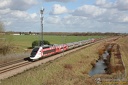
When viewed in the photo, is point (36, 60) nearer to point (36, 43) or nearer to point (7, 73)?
point (7, 73)

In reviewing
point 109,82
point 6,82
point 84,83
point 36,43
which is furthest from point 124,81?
point 36,43

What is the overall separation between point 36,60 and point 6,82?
24316 millimetres

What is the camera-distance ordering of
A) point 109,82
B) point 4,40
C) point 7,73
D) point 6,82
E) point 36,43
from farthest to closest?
point 36,43 → point 4,40 → point 7,73 → point 109,82 → point 6,82

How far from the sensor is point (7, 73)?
36.3 metres

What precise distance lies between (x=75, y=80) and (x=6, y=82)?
8924mm

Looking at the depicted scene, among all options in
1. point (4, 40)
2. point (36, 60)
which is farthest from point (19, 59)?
point (4, 40)

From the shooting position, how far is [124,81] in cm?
2953

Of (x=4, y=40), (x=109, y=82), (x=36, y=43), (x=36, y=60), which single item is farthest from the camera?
(x=36, y=43)

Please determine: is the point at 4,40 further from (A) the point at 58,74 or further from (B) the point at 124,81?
(B) the point at 124,81

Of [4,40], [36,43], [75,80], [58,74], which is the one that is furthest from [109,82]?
[36,43]

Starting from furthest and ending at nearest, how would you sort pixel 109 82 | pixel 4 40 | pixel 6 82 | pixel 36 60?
pixel 4 40
pixel 36 60
pixel 109 82
pixel 6 82

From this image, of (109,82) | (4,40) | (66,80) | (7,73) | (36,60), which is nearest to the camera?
(109,82)

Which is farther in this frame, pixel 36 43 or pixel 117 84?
pixel 36 43

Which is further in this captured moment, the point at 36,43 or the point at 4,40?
the point at 36,43
